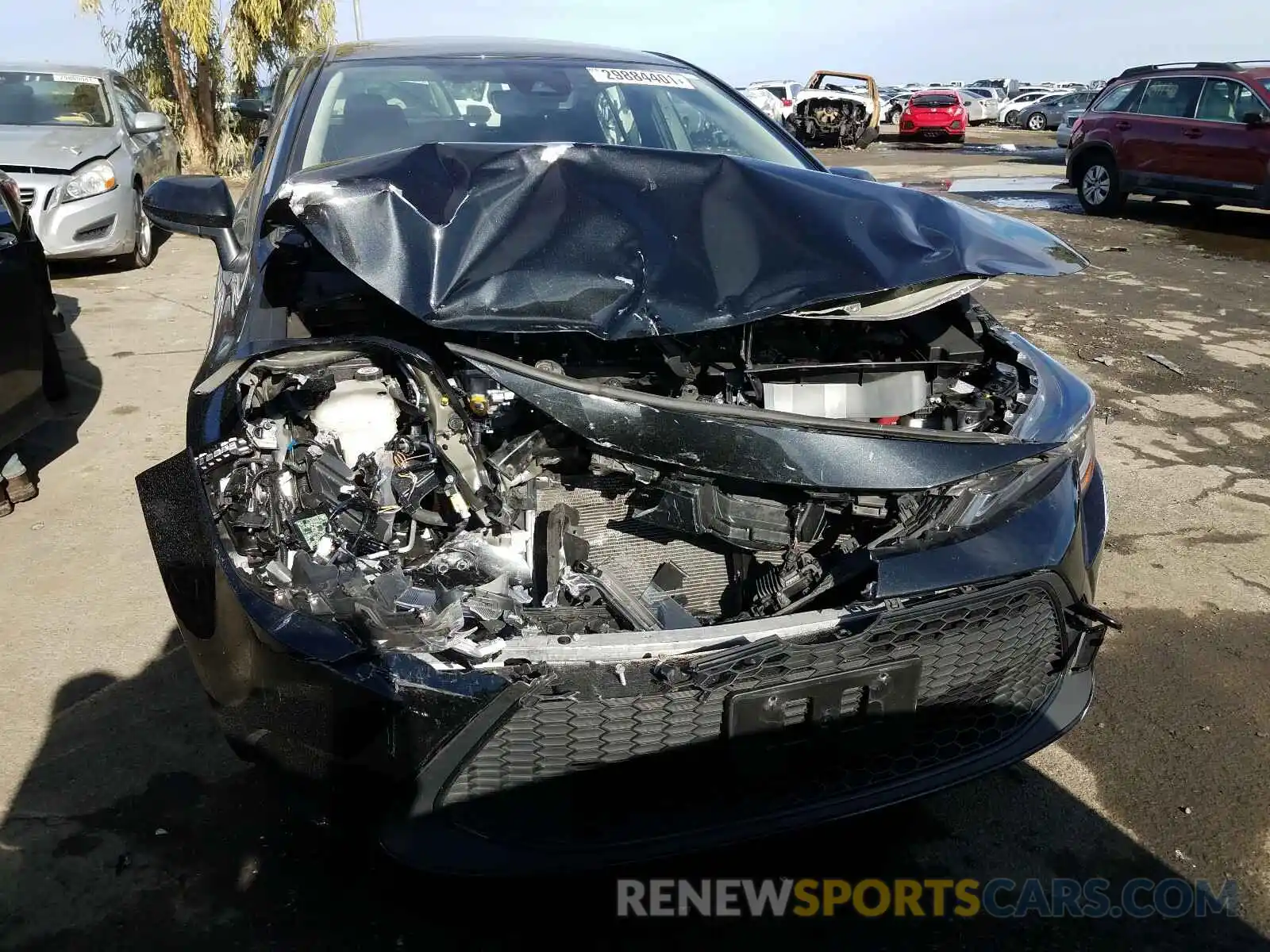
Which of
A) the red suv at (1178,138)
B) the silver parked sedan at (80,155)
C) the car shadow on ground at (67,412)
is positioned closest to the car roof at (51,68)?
the silver parked sedan at (80,155)

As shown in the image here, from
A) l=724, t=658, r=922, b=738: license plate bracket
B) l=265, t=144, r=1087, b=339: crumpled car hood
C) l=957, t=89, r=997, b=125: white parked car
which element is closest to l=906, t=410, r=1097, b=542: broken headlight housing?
l=724, t=658, r=922, b=738: license plate bracket

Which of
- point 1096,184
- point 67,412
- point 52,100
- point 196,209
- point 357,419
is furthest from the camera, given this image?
point 1096,184

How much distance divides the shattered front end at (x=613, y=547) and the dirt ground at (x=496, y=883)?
0.73 feet

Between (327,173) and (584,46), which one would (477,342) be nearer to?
(327,173)

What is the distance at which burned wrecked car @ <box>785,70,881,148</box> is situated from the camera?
2070cm

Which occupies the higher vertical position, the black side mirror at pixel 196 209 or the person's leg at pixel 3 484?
the black side mirror at pixel 196 209

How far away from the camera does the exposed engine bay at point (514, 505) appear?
1778 mm

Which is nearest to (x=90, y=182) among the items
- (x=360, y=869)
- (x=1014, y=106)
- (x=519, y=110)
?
(x=519, y=110)

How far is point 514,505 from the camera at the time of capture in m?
2.08

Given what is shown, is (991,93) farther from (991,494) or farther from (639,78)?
(991,494)

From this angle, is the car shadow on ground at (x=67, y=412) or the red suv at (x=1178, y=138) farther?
the red suv at (x=1178, y=138)

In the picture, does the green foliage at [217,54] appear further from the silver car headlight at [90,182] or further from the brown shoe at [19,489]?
the brown shoe at [19,489]

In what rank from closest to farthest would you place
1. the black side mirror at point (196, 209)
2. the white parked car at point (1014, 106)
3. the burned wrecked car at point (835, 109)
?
the black side mirror at point (196, 209)
the burned wrecked car at point (835, 109)
the white parked car at point (1014, 106)

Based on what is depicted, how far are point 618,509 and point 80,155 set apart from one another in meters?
6.74
